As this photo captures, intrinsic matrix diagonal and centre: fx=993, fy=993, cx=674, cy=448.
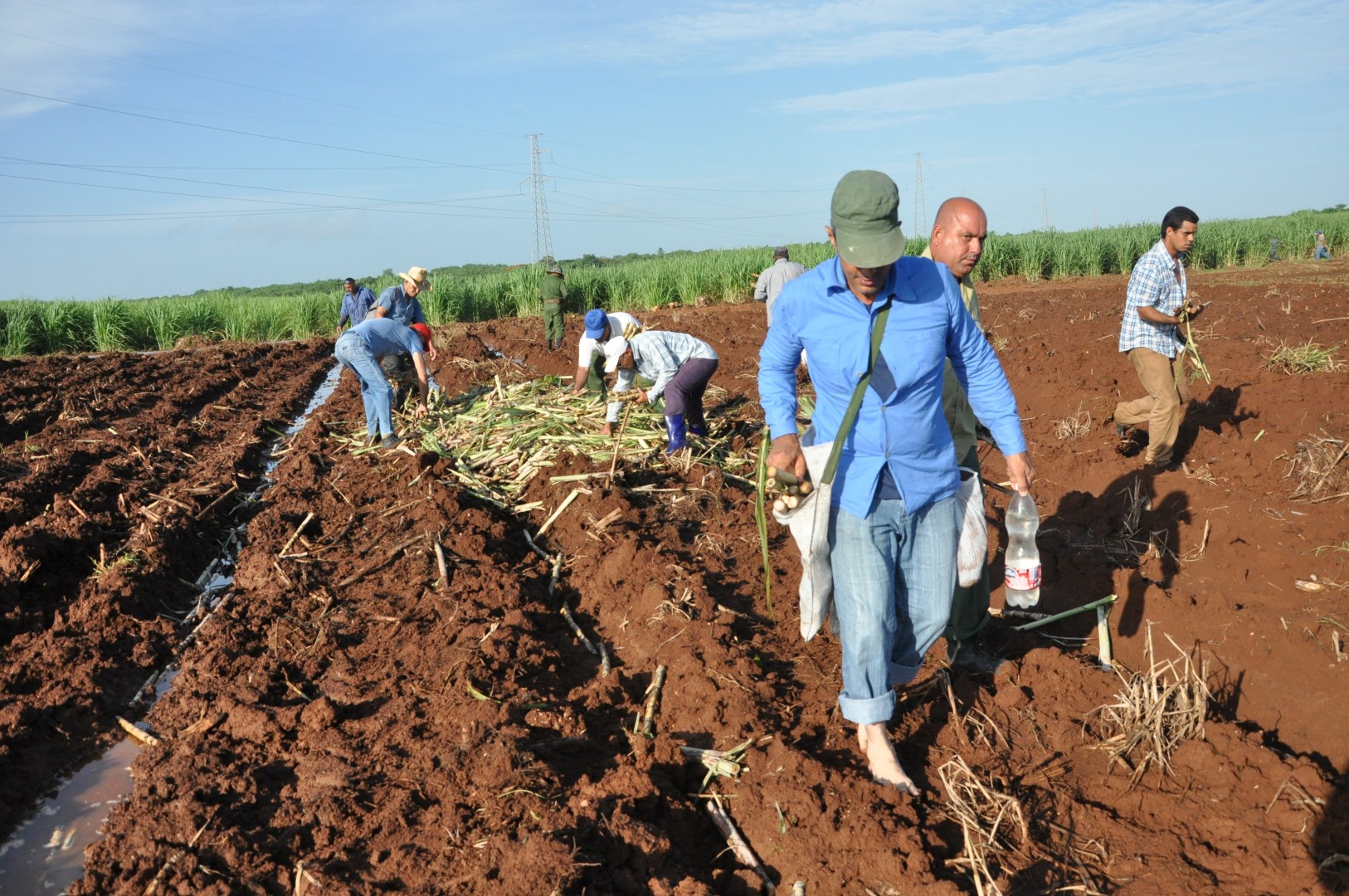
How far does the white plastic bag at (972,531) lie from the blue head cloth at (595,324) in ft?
14.8

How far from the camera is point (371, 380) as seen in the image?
8.65m

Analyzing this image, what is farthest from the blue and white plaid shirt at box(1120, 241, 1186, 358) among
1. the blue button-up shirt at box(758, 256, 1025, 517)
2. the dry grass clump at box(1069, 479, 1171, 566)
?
the blue button-up shirt at box(758, 256, 1025, 517)

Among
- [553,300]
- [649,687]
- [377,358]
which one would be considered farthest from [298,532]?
[553,300]

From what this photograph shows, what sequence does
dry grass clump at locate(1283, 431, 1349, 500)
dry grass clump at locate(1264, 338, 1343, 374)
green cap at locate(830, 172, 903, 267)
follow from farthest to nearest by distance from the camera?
dry grass clump at locate(1264, 338, 1343, 374) → dry grass clump at locate(1283, 431, 1349, 500) → green cap at locate(830, 172, 903, 267)

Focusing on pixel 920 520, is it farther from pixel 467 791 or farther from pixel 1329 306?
pixel 1329 306

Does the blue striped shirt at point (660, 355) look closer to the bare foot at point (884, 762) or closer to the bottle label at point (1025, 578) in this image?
the bottle label at point (1025, 578)

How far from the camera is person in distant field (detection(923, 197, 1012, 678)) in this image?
3855 mm

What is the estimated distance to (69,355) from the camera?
19.8 metres

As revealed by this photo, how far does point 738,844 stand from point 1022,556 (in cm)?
147

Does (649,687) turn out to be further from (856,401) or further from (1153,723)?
(1153,723)

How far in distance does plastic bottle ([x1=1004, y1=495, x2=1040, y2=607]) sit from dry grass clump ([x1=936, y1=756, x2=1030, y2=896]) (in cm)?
70

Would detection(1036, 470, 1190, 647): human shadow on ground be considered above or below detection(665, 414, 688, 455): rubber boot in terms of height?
below

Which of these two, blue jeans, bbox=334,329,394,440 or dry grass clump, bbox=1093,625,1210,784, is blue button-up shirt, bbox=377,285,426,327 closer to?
blue jeans, bbox=334,329,394,440

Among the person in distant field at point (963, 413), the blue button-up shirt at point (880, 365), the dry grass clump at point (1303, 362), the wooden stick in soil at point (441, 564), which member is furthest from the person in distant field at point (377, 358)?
Result: the dry grass clump at point (1303, 362)
